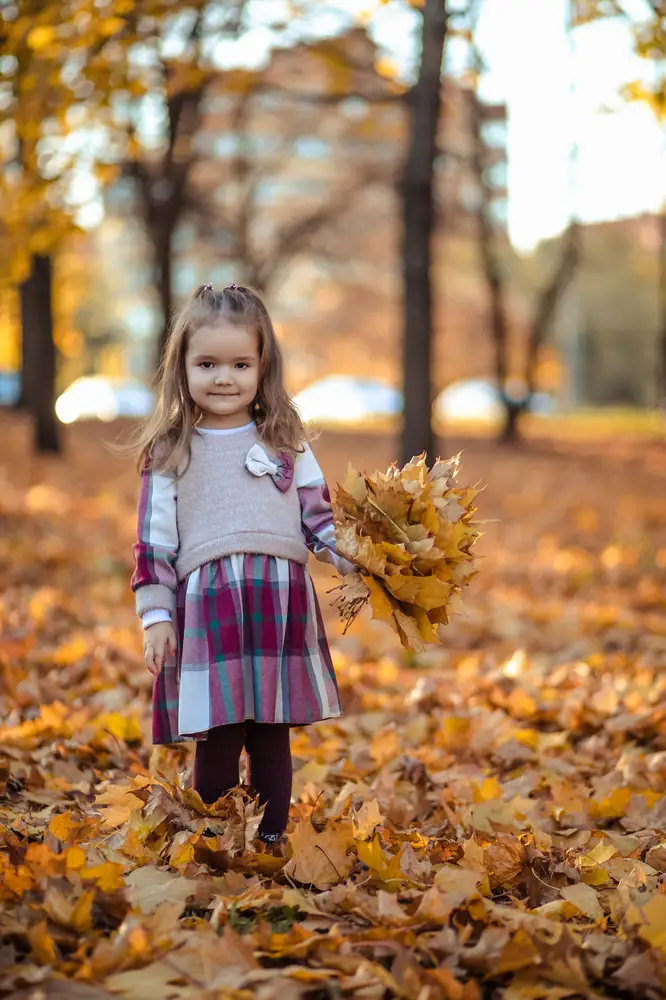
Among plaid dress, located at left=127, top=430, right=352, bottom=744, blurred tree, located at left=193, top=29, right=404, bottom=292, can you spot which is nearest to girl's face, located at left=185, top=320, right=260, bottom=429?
plaid dress, located at left=127, top=430, right=352, bottom=744

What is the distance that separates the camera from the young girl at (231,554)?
9.04 ft

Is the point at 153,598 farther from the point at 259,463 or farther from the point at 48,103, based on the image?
the point at 48,103

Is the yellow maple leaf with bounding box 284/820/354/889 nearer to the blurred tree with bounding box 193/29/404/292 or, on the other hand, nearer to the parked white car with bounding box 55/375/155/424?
the blurred tree with bounding box 193/29/404/292

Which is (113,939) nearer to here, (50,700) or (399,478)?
(399,478)

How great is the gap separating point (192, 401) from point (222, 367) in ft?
0.51

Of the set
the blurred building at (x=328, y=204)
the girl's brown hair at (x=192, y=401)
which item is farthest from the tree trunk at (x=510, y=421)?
the girl's brown hair at (x=192, y=401)

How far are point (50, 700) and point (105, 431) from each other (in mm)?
14032

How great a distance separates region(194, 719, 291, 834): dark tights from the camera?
292cm

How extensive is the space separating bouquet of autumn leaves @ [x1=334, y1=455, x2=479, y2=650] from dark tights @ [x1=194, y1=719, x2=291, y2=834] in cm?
44

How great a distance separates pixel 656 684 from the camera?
188 inches

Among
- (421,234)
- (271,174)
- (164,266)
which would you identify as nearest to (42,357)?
(164,266)

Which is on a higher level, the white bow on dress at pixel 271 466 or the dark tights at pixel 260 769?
the white bow on dress at pixel 271 466

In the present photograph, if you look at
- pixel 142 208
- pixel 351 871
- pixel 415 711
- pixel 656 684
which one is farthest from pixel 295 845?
pixel 142 208

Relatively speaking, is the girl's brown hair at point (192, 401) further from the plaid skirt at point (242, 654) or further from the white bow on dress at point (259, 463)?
the plaid skirt at point (242, 654)
